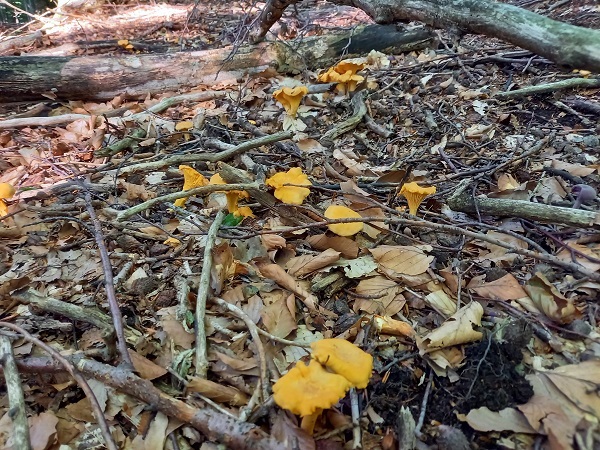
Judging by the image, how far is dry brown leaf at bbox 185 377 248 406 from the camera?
5.34ft

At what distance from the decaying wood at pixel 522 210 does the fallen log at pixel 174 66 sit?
139 inches

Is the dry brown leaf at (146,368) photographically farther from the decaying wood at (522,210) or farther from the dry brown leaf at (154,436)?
the decaying wood at (522,210)

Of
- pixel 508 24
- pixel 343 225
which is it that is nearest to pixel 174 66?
pixel 343 225

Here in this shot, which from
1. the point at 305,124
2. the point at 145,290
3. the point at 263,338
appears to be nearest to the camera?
the point at 263,338

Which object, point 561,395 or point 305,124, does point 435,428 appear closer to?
point 561,395

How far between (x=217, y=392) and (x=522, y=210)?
181 centimetres

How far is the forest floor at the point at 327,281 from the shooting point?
1555 mm

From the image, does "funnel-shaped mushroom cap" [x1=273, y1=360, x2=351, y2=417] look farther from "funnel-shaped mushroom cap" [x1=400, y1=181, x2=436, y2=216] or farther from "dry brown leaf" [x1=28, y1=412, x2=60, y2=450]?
"funnel-shaped mushroom cap" [x1=400, y1=181, x2=436, y2=216]

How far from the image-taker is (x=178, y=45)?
7098 millimetres

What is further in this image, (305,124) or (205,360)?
(305,124)

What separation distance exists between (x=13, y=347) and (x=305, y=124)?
3.03m

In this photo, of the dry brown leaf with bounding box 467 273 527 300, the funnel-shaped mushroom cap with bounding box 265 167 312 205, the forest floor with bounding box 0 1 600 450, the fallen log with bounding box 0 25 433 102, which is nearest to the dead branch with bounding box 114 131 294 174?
the forest floor with bounding box 0 1 600 450

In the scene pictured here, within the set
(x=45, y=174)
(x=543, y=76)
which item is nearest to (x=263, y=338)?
(x=45, y=174)

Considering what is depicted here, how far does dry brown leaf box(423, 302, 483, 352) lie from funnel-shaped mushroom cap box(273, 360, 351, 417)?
1.63ft
